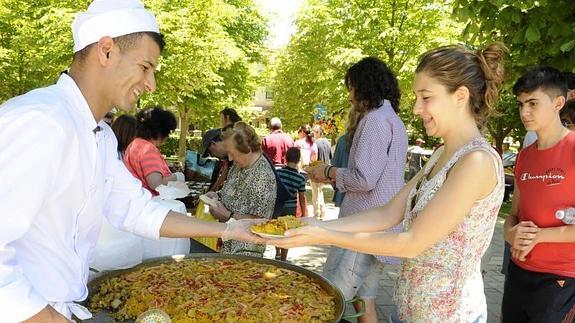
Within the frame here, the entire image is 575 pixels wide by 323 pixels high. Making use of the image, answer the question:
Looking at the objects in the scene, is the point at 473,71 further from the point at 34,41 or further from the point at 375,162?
the point at 34,41

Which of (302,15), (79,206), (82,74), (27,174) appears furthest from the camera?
(302,15)

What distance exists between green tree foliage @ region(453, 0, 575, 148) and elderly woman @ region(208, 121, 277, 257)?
2335 mm

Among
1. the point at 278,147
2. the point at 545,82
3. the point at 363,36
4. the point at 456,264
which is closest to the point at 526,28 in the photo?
the point at 545,82

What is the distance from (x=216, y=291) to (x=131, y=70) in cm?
161

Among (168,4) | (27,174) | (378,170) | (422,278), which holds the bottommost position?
(422,278)

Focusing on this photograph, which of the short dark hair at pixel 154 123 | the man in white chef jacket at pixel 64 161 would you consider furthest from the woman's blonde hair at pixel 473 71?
the short dark hair at pixel 154 123

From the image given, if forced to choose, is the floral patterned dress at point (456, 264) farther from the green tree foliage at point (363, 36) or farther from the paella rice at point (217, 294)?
the green tree foliage at point (363, 36)

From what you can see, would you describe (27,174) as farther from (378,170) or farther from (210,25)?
(210,25)

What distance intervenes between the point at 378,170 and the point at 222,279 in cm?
140

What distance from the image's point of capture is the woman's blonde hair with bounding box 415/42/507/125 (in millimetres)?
2100

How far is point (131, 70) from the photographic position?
1.76 meters

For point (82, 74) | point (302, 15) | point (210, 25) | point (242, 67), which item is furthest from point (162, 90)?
point (82, 74)

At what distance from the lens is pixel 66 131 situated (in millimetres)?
1460

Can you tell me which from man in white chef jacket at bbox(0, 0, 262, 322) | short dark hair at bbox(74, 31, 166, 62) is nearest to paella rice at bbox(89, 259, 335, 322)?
man in white chef jacket at bbox(0, 0, 262, 322)
